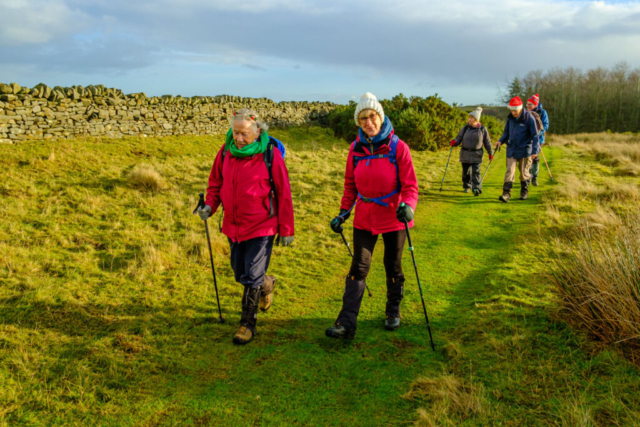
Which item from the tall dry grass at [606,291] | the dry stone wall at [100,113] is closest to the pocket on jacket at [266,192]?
the tall dry grass at [606,291]

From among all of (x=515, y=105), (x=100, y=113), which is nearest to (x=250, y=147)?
(x=515, y=105)

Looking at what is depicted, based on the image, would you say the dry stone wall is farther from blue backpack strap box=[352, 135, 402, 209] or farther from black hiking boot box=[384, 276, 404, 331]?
black hiking boot box=[384, 276, 404, 331]

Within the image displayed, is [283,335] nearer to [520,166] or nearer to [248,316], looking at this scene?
[248,316]

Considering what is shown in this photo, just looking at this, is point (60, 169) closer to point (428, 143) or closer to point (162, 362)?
point (162, 362)

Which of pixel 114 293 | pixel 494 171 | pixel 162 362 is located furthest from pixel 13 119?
pixel 494 171

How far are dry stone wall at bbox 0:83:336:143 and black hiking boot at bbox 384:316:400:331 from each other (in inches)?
505

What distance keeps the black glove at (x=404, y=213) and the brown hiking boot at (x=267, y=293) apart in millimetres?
1735

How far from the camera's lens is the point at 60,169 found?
36.4 ft

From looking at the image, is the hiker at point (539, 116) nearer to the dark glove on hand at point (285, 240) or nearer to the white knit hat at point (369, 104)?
the white knit hat at point (369, 104)

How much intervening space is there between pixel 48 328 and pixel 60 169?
7.89 meters

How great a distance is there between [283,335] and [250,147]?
2.05m

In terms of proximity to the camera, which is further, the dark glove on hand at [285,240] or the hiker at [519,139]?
the hiker at [519,139]

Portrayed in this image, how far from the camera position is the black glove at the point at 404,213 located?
393 cm

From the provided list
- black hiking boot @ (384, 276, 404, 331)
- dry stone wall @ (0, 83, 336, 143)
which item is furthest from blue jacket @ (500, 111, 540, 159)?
dry stone wall @ (0, 83, 336, 143)
